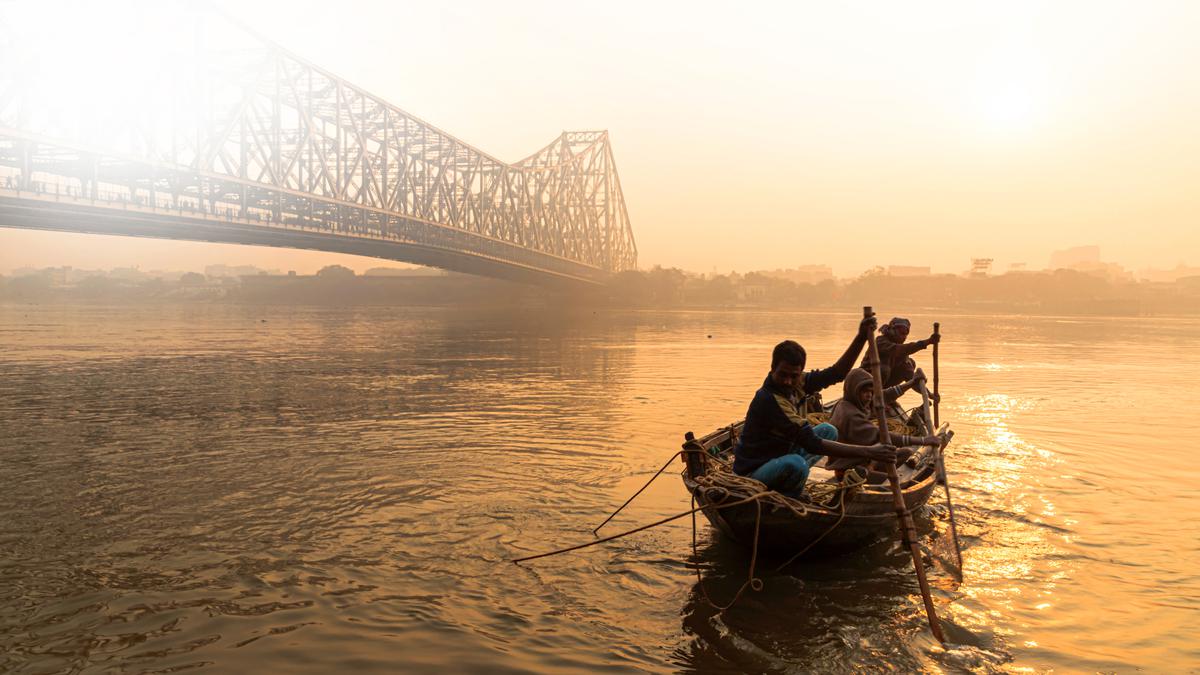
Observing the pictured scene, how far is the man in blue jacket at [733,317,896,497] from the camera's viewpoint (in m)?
6.82

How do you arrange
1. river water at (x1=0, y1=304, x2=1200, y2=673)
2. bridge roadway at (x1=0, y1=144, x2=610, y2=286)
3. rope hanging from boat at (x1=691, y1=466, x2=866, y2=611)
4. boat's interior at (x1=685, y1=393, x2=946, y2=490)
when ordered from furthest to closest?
bridge roadway at (x1=0, y1=144, x2=610, y2=286) < boat's interior at (x1=685, y1=393, x2=946, y2=490) < rope hanging from boat at (x1=691, y1=466, x2=866, y2=611) < river water at (x1=0, y1=304, x2=1200, y2=673)

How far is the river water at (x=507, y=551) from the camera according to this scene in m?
5.73

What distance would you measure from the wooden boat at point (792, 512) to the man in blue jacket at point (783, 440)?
160 millimetres

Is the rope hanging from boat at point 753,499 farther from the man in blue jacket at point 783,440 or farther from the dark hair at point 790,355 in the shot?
the dark hair at point 790,355

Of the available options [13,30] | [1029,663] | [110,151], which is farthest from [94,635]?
[13,30]

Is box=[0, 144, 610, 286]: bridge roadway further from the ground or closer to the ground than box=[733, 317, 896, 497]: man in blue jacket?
further from the ground

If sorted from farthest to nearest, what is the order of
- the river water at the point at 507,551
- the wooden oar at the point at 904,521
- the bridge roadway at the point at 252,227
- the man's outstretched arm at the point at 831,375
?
the bridge roadway at the point at 252,227
the man's outstretched arm at the point at 831,375
the wooden oar at the point at 904,521
the river water at the point at 507,551

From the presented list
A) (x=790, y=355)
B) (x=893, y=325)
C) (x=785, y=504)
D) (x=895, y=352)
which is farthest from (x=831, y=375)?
(x=785, y=504)

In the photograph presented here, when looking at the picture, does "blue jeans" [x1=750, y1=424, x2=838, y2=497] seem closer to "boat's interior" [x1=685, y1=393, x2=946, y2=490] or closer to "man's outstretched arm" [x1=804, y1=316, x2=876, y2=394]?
"boat's interior" [x1=685, y1=393, x2=946, y2=490]

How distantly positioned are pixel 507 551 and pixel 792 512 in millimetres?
2751

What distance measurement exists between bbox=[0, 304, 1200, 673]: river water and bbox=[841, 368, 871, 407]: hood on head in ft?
4.94

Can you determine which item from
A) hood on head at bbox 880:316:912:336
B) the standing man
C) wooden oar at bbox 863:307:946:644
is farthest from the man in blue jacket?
hood on head at bbox 880:316:912:336

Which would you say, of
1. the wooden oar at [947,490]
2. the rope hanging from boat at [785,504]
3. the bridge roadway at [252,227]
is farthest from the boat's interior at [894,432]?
the bridge roadway at [252,227]

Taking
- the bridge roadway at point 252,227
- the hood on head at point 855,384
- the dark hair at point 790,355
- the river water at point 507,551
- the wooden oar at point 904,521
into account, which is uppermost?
the bridge roadway at point 252,227
